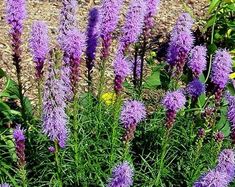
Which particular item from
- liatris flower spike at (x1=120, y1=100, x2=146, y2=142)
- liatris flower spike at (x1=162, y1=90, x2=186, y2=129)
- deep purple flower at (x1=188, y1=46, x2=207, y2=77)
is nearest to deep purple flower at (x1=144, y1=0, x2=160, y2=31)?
deep purple flower at (x1=188, y1=46, x2=207, y2=77)

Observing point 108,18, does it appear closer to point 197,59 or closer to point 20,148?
point 197,59

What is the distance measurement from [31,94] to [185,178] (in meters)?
1.94

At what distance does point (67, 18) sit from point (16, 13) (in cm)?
34

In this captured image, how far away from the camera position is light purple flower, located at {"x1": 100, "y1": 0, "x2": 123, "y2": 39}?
334cm

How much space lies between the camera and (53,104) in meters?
2.60

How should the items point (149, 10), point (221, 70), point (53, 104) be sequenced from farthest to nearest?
point (149, 10) < point (221, 70) < point (53, 104)

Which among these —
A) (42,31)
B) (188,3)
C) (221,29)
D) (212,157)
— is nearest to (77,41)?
(42,31)

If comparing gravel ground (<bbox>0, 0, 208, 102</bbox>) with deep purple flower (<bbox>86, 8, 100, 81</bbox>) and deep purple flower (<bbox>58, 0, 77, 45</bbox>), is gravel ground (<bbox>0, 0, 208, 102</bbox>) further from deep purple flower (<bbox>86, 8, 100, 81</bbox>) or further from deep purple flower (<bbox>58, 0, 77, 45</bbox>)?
deep purple flower (<bbox>58, 0, 77, 45</bbox>)

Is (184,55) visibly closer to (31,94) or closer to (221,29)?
(31,94)

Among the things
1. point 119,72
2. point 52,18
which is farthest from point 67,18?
point 52,18

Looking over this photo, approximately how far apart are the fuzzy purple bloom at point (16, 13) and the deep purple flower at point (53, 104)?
2.91 ft

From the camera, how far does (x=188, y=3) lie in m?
6.89

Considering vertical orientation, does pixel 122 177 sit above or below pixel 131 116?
below

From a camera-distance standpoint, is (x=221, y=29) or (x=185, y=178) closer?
(x=185, y=178)
